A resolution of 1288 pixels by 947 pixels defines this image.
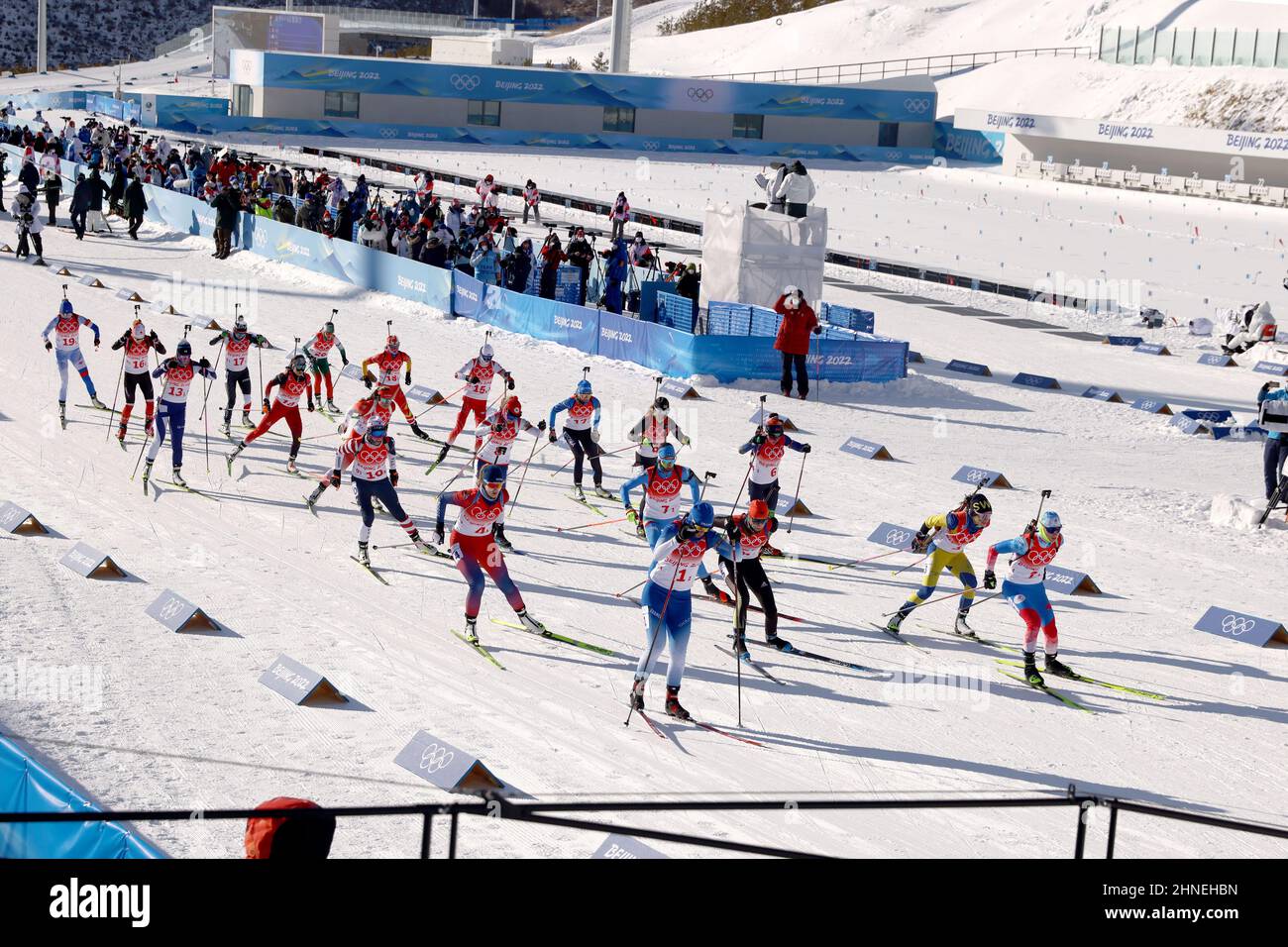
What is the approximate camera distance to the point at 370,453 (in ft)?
46.9

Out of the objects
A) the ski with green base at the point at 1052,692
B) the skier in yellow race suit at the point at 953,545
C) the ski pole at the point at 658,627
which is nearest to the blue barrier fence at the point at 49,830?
the ski pole at the point at 658,627

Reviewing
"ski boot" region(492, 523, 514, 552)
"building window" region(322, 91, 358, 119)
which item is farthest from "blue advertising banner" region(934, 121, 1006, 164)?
"ski boot" region(492, 523, 514, 552)

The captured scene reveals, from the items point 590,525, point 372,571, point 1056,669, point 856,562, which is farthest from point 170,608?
point 1056,669

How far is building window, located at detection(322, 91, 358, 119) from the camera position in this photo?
58750mm

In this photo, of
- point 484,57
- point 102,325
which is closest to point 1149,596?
point 102,325

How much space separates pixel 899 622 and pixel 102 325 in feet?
54.4

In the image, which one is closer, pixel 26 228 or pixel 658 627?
pixel 658 627

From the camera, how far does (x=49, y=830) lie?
23.9 ft

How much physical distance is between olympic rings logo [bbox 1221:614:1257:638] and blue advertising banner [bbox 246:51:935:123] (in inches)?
1964

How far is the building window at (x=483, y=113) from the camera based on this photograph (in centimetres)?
6125

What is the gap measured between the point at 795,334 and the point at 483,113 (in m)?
41.0

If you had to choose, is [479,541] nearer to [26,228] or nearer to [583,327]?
[583,327]

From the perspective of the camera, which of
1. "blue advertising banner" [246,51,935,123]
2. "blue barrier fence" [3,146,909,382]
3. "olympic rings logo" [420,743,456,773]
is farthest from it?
"blue advertising banner" [246,51,935,123]

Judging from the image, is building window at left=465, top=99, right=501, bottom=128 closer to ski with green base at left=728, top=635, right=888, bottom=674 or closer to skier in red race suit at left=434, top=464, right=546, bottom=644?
skier in red race suit at left=434, top=464, right=546, bottom=644
